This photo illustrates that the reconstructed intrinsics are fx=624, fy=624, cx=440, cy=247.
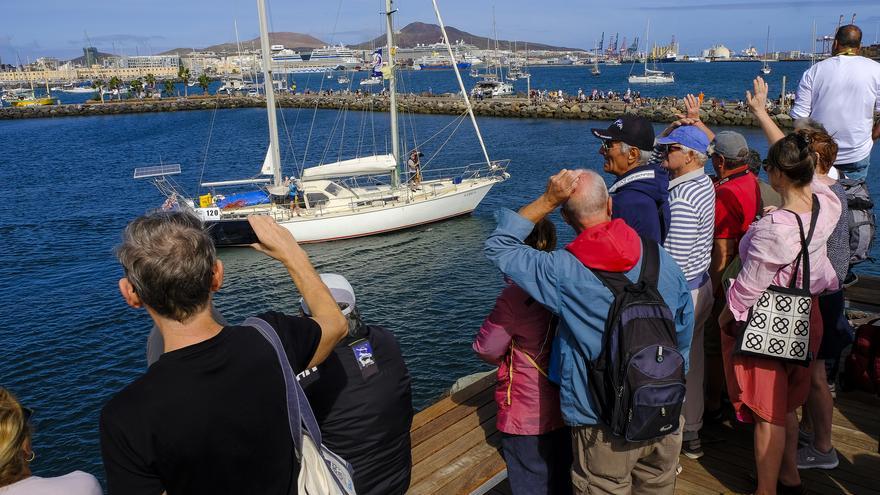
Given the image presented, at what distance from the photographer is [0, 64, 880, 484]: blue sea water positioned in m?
12.3

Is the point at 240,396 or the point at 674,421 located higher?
the point at 240,396

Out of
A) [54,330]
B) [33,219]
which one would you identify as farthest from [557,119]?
[54,330]

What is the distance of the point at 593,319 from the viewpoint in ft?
8.14

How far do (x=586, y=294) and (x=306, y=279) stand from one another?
109cm

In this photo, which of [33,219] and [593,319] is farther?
[33,219]

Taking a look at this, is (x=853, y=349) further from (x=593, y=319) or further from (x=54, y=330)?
(x=54, y=330)

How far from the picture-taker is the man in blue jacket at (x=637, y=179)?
3.30 meters

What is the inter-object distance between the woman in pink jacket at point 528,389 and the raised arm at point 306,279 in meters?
0.94

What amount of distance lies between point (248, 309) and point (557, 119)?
45479mm

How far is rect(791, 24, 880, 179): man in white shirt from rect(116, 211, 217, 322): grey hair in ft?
14.3

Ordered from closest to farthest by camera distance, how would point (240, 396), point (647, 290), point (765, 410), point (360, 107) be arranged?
1. point (240, 396)
2. point (647, 290)
3. point (765, 410)
4. point (360, 107)

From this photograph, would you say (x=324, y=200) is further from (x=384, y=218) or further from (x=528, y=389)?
(x=528, y=389)

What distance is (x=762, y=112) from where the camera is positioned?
428cm

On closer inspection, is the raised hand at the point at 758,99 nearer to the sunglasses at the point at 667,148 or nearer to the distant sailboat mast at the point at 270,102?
the sunglasses at the point at 667,148
